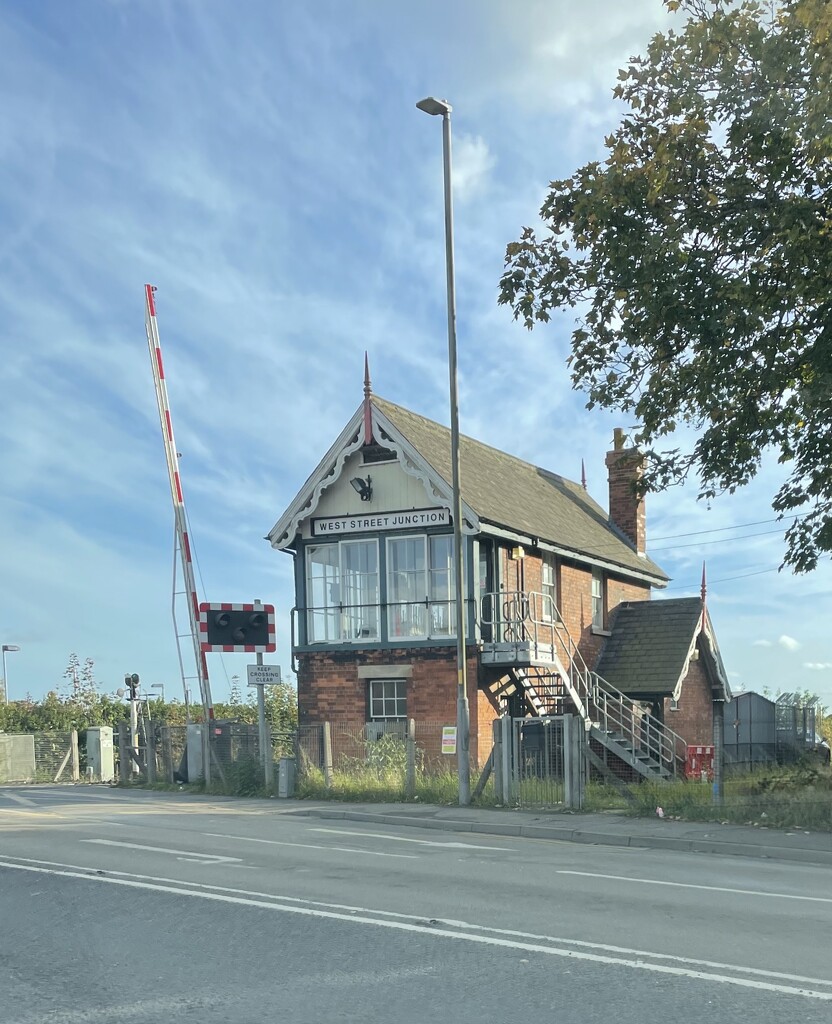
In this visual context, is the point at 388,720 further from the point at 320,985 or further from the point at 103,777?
the point at 320,985

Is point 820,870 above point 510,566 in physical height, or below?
below

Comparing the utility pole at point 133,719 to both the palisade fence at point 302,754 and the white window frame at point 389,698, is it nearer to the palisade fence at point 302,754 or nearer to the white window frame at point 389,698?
the palisade fence at point 302,754

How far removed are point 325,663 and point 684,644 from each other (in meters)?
8.96

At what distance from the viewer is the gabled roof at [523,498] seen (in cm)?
2742

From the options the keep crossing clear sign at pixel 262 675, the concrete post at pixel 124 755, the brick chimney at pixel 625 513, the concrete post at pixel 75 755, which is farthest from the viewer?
the brick chimney at pixel 625 513

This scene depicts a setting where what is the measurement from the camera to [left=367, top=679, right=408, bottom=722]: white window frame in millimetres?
26938

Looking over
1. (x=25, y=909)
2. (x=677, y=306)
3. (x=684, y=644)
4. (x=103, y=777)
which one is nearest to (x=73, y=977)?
(x=25, y=909)

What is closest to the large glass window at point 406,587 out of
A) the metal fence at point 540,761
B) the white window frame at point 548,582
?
the white window frame at point 548,582

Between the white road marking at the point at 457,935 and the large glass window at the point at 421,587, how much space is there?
51.1 ft

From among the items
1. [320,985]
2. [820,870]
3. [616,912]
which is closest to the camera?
[320,985]

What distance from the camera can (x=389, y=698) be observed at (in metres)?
27.1

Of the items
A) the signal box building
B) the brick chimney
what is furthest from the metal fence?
the brick chimney

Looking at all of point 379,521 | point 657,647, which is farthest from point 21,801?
point 657,647

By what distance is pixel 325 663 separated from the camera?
91.8 ft
